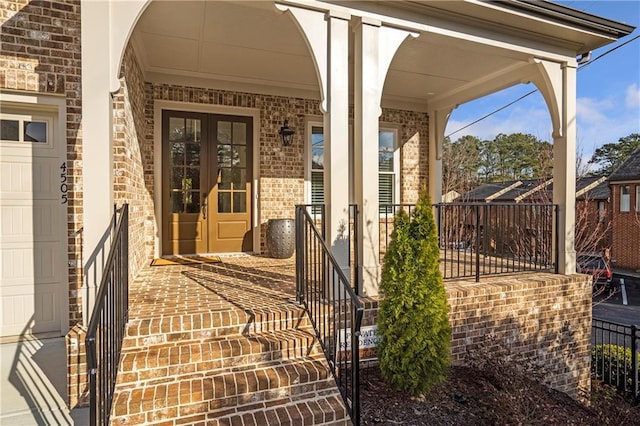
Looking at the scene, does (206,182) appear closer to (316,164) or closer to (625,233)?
(316,164)

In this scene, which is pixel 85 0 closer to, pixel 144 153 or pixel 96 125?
pixel 96 125

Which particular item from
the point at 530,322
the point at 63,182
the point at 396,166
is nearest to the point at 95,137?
the point at 63,182

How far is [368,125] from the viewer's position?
3.43m

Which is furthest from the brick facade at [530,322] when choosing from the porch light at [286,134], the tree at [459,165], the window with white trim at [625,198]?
the window with white trim at [625,198]

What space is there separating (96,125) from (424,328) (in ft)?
9.42

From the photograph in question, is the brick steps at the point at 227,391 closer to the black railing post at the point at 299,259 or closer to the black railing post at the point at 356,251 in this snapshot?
the black railing post at the point at 299,259

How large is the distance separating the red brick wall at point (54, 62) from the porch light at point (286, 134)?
289cm

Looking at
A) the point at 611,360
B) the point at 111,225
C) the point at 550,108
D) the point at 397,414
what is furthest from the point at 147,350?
the point at 611,360

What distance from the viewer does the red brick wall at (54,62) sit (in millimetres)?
3055

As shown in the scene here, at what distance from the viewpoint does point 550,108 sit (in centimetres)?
445

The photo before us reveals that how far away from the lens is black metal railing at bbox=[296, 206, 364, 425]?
232 centimetres

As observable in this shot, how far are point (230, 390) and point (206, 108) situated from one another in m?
4.21

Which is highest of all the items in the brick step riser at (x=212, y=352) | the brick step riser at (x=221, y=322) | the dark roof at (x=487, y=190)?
the dark roof at (x=487, y=190)

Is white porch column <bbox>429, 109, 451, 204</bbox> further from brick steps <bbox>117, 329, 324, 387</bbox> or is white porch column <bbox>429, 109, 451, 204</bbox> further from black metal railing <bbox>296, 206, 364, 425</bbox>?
brick steps <bbox>117, 329, 324, 387</bbox>
